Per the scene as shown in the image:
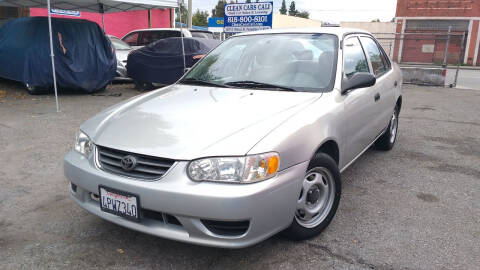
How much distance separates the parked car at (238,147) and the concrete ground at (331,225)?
303mm

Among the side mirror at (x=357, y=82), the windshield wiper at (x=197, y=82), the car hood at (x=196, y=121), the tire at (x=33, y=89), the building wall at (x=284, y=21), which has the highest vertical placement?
the building wall at (x=284, y=21)

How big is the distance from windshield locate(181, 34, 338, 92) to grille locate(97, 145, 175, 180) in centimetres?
131

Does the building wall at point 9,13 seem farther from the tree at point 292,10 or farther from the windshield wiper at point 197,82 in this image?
the tree at point 292,10

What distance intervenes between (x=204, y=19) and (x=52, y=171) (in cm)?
7578

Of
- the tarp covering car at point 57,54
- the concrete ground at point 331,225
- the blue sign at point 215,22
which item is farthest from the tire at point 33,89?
the blue sign at point 215,22

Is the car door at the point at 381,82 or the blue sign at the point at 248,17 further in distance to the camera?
the blue sign at the point at 248,17

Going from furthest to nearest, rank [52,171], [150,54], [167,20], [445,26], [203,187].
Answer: [445,26] < [167,20] < [150,54] < [52,171] < [203,187]

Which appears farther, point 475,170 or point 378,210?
point 475,170

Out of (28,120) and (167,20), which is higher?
(167,20)

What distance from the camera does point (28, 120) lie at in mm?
6855

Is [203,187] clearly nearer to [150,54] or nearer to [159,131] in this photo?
[159,131]

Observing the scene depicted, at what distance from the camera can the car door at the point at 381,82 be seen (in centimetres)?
430

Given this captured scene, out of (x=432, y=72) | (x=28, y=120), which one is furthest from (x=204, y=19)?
(x=28, y=120)

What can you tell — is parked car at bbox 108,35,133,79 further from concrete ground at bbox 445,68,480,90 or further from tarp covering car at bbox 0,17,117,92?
concrete ground at bbox 445,68,480,90
